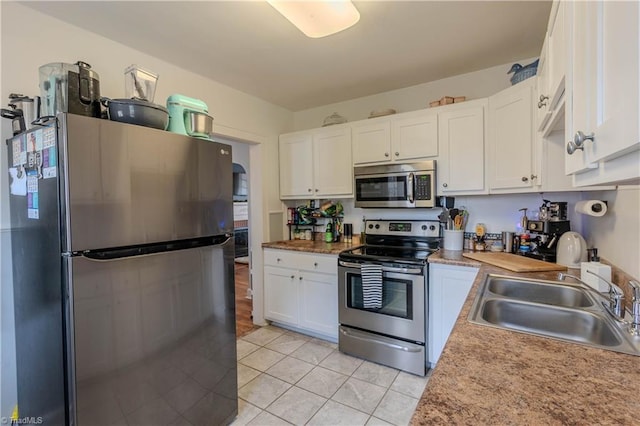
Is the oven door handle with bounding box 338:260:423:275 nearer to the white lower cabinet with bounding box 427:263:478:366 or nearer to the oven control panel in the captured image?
the white lower cabinet with bounding box 427:263:478:366

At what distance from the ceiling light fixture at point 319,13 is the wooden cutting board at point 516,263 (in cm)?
166

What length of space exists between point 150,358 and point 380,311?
1.64m

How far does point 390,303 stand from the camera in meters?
2.35

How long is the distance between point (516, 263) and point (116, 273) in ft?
7.17

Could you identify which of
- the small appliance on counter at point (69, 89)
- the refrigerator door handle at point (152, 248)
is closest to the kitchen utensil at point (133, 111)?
the small appliance on counter at point (69, 89)

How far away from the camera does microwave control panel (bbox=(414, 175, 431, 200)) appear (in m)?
2.49

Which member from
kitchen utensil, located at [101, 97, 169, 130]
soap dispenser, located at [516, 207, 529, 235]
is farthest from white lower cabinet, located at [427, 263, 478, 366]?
kitchen utensil, located at [101, 97, 169, 130]

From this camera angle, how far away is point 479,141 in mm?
2320

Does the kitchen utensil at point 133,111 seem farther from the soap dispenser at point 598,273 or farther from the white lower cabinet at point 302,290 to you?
the soap dispenser at point 598,273

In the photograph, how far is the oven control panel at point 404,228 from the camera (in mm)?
2695

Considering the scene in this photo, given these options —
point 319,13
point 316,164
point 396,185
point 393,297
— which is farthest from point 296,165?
point 319,13

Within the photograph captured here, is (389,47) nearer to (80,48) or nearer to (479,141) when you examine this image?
(479,141)

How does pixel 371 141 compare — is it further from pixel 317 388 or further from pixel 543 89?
pixel 317 388

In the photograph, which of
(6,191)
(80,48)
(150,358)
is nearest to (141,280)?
(150,358)
